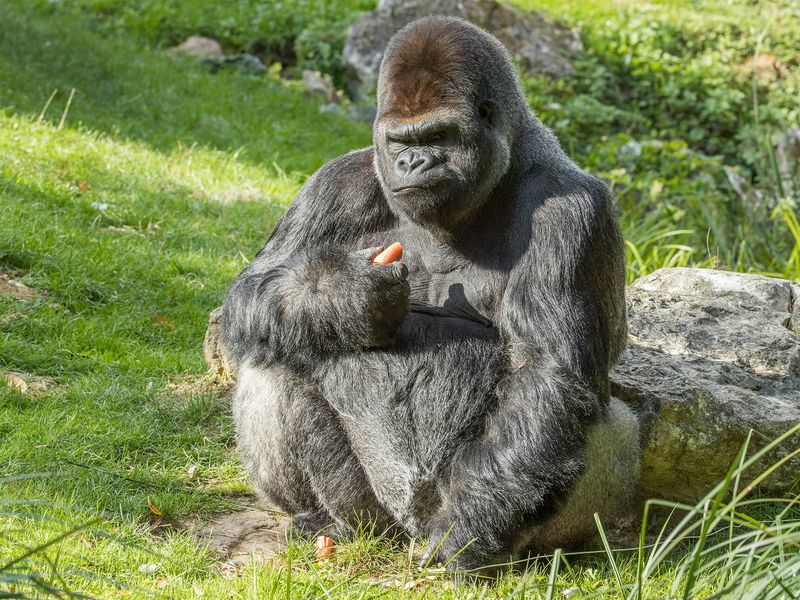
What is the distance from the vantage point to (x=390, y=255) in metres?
3.54

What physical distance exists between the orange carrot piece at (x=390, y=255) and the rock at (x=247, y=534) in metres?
1.07

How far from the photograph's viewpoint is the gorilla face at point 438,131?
3.41 metres

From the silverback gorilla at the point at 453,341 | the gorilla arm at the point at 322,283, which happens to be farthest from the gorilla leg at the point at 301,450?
the gorilla arm at the point at 322,283

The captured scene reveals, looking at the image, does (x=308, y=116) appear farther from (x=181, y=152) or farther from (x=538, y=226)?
(x=538, y=226)

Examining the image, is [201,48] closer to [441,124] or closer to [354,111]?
[354,111]

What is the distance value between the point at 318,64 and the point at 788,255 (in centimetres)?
578

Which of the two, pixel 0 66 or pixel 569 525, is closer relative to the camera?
pixel 569 525

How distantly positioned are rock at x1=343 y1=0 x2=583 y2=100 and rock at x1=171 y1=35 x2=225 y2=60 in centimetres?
139

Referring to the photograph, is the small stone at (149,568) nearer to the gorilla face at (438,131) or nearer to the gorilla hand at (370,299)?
the gorilla hand at (370,299)

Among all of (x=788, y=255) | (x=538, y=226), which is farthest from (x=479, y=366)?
(x=788, y=255)

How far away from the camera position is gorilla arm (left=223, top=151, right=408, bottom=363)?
11.3 ft

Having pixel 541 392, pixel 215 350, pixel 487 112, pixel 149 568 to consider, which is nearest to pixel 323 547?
pixel 149 568

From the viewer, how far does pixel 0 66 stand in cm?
846

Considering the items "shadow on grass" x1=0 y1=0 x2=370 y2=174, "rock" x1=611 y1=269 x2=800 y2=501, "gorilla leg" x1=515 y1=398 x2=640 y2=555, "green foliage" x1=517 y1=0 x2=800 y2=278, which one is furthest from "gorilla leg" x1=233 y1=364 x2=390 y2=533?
"shadow on grass" x1=0 y1=0 x2=370 y2=174
